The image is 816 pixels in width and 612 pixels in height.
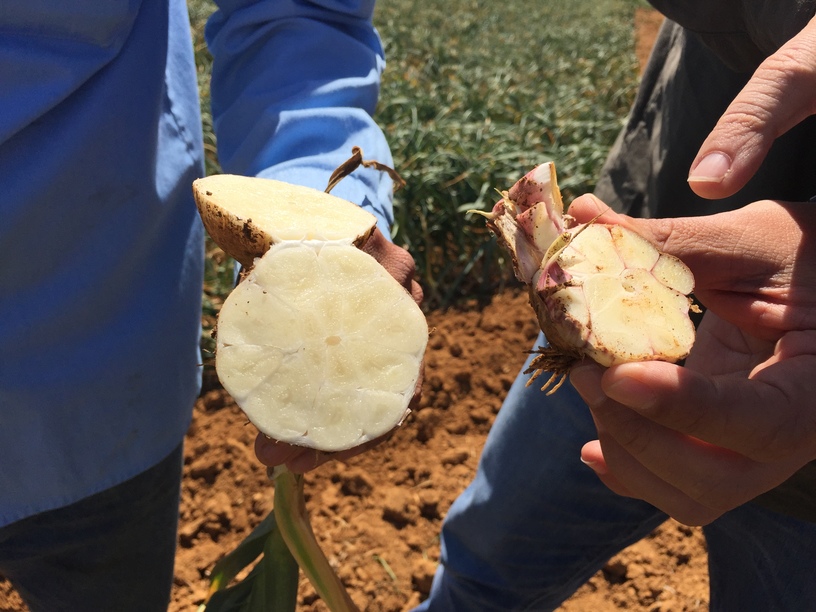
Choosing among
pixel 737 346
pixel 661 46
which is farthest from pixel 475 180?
pixel 737 346

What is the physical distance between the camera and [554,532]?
1.22 m

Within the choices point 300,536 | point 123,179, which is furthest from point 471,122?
point 300,536

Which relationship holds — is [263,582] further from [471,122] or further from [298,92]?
[471,122]

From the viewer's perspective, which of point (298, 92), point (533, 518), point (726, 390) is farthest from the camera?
point (533, 518)

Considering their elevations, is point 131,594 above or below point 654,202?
below

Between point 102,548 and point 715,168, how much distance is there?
1008 mm

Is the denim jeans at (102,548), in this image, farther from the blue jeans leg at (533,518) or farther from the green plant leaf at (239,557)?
the blue jeans leg at (533,518)

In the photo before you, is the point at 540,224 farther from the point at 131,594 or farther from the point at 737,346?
the point at 131,594

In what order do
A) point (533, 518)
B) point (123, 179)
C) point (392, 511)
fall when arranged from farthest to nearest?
1. point (392, 511)
2. point (533, 518)
3. point (123, 179)

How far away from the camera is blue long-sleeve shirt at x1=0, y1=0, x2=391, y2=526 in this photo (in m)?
0.81

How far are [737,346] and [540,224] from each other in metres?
0.32

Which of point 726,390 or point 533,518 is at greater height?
point 726,390

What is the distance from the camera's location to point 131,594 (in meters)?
1.16

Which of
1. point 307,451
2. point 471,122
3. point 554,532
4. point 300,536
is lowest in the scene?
point 471,122
